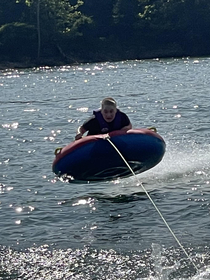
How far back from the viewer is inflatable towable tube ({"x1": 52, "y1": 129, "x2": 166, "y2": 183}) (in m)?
10.4

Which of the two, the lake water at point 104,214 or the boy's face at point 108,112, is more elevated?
the boy's face at point 108,112

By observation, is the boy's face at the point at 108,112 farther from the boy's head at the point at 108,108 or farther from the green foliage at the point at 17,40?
the green foliage at the point at 17,40

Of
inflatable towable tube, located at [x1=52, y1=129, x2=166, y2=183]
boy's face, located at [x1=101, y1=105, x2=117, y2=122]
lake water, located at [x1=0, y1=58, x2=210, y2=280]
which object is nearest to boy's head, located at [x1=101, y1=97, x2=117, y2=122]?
boy's face, located at [x1=101, y1=105, x2=117, y2=122]

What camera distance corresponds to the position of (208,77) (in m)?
34.8

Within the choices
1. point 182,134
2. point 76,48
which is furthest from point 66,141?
point 76,48

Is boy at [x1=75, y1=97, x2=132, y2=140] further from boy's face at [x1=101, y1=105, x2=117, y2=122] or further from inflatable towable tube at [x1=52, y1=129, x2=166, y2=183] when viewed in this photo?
inflatable towable tube at [x1=52, y1=129, x2=166, y2=183]

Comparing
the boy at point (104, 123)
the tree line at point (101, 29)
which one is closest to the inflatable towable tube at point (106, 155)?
the boy at point (104, 123)

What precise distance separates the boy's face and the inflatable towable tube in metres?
0.43

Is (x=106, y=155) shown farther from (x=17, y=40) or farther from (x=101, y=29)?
(x=101, y=29)

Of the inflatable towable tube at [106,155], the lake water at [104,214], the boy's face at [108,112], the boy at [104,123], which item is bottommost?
the lake water at [104,214]

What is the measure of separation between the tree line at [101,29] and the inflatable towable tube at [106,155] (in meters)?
55.3

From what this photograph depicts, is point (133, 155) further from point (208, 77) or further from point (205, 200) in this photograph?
point (208, 77)

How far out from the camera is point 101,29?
7688 centimetres

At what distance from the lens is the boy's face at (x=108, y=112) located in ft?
35.1
